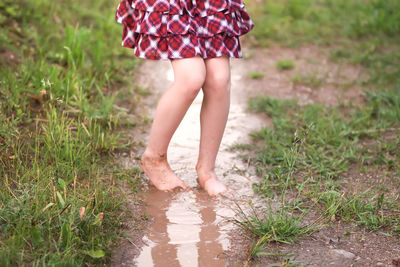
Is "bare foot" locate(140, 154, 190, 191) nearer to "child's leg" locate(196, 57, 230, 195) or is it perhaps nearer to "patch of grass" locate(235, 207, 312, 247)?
"child's leg" locate(196, 57, 230, 195)

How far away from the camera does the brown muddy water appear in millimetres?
2094

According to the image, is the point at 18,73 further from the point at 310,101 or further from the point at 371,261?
the point at 371,261

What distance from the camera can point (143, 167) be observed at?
264cm

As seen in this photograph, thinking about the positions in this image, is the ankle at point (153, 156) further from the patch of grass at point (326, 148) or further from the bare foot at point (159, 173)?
the patch of grass at point (326, 148)

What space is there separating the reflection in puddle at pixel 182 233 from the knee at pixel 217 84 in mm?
528

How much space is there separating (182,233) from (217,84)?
709 millimetres

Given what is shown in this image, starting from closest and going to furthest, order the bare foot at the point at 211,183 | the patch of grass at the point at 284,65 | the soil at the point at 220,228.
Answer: the soil at the point at 220,228 < the bare foot at the point at 211,183 < the patch of grass at the point at 284,65

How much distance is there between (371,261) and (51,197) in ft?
4.33

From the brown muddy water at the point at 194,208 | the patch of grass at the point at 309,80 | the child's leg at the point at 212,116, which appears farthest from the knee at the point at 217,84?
the patch of grass at the point at 309,80

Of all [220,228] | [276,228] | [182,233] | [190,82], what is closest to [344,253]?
[276,228]

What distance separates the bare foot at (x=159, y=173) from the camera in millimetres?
2607

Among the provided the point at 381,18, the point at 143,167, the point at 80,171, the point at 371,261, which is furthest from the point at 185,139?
the point at 381,18

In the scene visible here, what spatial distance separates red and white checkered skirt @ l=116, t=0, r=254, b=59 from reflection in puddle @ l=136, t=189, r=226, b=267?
2.31 ft

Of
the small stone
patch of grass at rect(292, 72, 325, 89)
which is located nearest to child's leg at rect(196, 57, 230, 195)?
the small stone
